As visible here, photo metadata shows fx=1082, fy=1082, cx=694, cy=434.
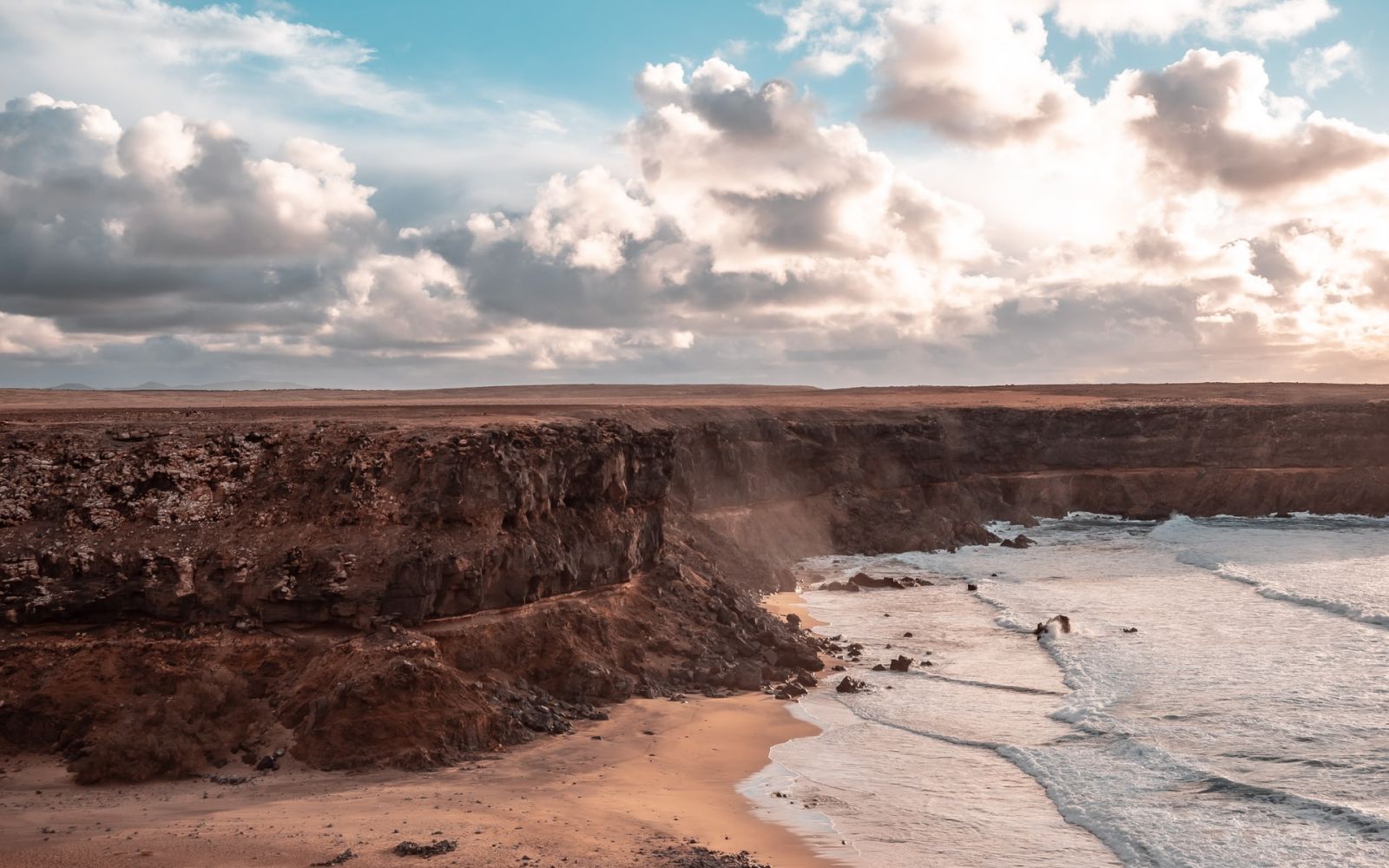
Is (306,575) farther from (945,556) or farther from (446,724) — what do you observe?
(945,556)

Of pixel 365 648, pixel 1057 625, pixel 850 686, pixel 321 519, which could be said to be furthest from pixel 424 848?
pixel 1057 625

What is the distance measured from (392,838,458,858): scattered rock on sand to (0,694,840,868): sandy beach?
15cm

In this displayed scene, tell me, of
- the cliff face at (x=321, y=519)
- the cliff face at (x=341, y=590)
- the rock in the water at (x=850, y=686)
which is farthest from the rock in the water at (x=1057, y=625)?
the cliff face at (x=321, y=519)

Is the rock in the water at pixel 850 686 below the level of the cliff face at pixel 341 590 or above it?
below

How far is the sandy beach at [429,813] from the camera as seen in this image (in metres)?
14.4

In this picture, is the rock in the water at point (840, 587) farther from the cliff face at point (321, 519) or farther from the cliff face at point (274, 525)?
the cliff face at point (274, 525)

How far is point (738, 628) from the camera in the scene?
91.3ft

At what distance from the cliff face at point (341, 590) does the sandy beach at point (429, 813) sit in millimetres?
788

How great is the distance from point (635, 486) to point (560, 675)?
6.73 m

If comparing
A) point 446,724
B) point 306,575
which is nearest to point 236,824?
point 446,724

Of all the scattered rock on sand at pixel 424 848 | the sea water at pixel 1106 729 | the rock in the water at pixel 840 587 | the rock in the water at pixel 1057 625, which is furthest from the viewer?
the rock in the water at pixel 840 587

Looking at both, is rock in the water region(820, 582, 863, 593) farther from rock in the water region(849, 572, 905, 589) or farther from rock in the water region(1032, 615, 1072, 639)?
rock in the water region(1032, 615, 1072, 639)

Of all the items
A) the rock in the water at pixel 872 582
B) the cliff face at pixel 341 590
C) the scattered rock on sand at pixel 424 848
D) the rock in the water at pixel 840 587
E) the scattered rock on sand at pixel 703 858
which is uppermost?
the cliff face at pixel 341 590

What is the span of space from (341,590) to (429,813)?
19.5 feet
